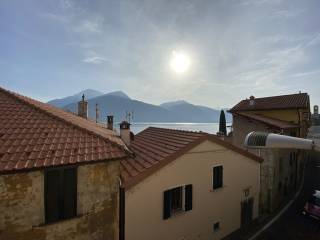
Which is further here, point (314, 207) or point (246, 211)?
point (314, 207)

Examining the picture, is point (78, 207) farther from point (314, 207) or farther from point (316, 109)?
point (316, 109)

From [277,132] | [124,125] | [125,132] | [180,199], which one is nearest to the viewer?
[180,199]

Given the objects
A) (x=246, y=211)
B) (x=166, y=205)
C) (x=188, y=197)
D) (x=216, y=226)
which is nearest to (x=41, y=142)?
(x=166, y=205)

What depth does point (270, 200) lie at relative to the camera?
70.5ft

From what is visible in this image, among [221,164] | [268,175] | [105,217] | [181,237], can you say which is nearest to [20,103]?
[105,217]

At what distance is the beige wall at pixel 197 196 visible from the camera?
12.1 metres

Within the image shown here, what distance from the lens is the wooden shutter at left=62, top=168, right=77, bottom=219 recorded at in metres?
9.00

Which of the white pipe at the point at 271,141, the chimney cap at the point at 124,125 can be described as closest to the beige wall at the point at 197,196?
the white pipe at the point at 271,141

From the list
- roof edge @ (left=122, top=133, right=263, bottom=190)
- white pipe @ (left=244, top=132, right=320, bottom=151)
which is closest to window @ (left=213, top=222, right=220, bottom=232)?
roof edge @ (left=122, top=133, right=263, bottom=190)

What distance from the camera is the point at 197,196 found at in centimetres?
1477

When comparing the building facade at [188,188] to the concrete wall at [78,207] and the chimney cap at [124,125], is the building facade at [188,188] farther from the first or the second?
Answer: the chimney cap at [124,125]

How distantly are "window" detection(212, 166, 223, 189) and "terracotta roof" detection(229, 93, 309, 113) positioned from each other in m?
18.2

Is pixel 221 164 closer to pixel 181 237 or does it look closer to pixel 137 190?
pixel 181 237

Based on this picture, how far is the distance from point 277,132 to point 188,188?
13.0 meters
